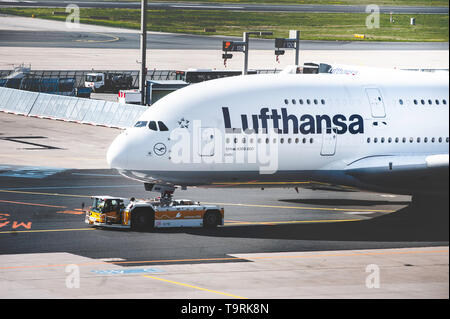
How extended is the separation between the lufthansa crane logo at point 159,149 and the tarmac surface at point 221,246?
11.4ft

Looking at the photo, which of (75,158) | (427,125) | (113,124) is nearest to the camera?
(427,125)

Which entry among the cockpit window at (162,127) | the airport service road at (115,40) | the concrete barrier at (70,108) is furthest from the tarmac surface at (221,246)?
the airport service road at (115,40)

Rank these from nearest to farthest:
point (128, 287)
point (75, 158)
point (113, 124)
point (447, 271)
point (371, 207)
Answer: point (447, 271)
point (128, 287)
point (371, 207)
point (75, 158)
point (113, 124)

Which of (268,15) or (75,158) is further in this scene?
(268,15)

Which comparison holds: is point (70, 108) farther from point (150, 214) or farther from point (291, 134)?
point (291, 134)

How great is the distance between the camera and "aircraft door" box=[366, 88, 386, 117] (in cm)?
4100

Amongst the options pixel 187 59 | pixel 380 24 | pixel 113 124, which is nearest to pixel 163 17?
pixel 380 24

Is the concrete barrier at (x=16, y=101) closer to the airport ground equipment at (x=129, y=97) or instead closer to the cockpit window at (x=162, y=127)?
the airport ground equipment at (x=129, y=97)

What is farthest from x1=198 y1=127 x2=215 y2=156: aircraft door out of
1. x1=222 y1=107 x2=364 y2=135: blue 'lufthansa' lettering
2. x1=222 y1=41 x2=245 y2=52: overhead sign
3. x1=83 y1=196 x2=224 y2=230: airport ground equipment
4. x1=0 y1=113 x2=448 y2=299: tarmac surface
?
x1=222 y1=41 x2=245 y2=52: overhead sign

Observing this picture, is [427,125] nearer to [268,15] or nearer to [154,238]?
[154,238]

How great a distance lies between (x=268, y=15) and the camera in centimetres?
19012

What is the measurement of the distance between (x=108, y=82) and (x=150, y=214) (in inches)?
2735
